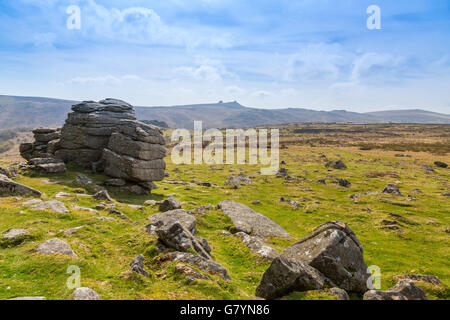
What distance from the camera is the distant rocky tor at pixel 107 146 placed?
→ 40625mm

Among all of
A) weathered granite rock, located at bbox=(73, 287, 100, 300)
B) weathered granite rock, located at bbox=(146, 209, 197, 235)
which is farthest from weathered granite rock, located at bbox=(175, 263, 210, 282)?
weathered granite rock, located at bbox=(146, 209, 197, 235)

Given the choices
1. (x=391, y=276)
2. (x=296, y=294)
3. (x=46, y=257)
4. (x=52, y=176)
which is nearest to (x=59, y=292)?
(x=46, y=257)

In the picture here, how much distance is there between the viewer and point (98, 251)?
670 inches

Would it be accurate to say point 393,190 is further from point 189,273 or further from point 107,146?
point 107,146

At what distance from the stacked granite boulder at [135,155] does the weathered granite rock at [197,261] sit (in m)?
26.5

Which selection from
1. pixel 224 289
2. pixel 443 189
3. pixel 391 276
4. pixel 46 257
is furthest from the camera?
pixel 443 189

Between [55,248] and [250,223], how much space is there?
63.1ft

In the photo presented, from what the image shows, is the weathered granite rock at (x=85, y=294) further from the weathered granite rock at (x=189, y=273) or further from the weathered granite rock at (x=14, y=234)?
the weathered granite rock at (x=14, y=234)

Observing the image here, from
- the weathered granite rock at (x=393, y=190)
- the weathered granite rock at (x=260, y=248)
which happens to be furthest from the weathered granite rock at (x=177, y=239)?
the weathered granite rock at (x=393, y=190)

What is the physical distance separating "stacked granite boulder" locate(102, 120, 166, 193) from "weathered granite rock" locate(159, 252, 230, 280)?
26.5 m

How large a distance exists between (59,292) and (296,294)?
35.5ft

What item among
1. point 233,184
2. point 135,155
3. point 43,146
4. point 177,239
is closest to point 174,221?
point 177,239

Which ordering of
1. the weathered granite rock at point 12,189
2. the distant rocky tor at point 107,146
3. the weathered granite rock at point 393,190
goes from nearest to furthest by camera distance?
the weathered granite rock at point 12,189 → the distant rocky tor at point 107,146 → the weathered granite rock at point 393,190

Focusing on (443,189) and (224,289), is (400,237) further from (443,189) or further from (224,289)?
(443,189)
